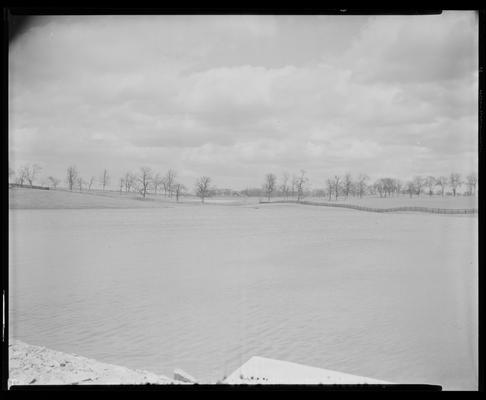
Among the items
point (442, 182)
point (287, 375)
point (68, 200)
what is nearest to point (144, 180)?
point (68, 200)

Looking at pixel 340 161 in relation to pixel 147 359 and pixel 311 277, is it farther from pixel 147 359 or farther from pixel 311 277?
pixel 147 359

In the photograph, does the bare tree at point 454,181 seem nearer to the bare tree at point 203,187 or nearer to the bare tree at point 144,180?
the bare tree at point 203,187

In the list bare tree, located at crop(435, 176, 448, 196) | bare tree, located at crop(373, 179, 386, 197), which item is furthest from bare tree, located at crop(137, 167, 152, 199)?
bare tree, located at crop(435, 176, 448, 196)

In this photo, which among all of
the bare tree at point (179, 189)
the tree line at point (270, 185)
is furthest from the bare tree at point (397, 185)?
the bare tree at point (179, 189)

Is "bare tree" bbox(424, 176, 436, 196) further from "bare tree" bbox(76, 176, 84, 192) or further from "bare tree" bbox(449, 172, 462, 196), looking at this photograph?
"bare tree" bbox(76, 176, 84, 192)

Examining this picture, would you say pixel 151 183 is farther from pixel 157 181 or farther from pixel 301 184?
pixel 301 184

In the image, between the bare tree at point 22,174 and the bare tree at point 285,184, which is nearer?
the bare tree at point 22,174
